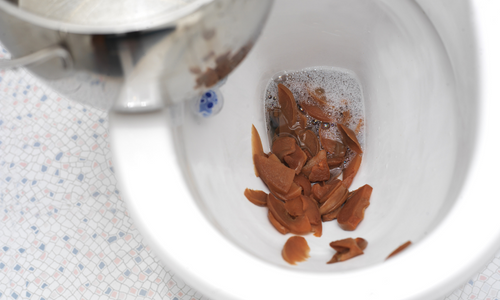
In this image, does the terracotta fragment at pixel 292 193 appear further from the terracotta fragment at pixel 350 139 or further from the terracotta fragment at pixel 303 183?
the terracotta fragment at pixel 350 139

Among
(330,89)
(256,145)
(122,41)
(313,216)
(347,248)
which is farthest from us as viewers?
(330,89)

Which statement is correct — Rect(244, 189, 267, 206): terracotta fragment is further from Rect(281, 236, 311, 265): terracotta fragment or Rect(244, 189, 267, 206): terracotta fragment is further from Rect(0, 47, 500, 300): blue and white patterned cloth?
Rect(0, 47, 500, 300): blue and white patterned cloth

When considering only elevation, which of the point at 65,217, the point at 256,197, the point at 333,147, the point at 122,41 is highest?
the point at 122,41

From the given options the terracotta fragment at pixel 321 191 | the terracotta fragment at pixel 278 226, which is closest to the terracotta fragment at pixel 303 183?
the terracotta fragment at pixel 321 191

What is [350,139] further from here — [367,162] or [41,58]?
[41,58]

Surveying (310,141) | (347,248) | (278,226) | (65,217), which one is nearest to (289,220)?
(278,226)

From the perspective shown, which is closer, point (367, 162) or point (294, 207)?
point (294, 207)

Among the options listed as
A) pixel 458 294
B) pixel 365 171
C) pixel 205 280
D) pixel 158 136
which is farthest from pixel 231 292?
pixel 458 294
